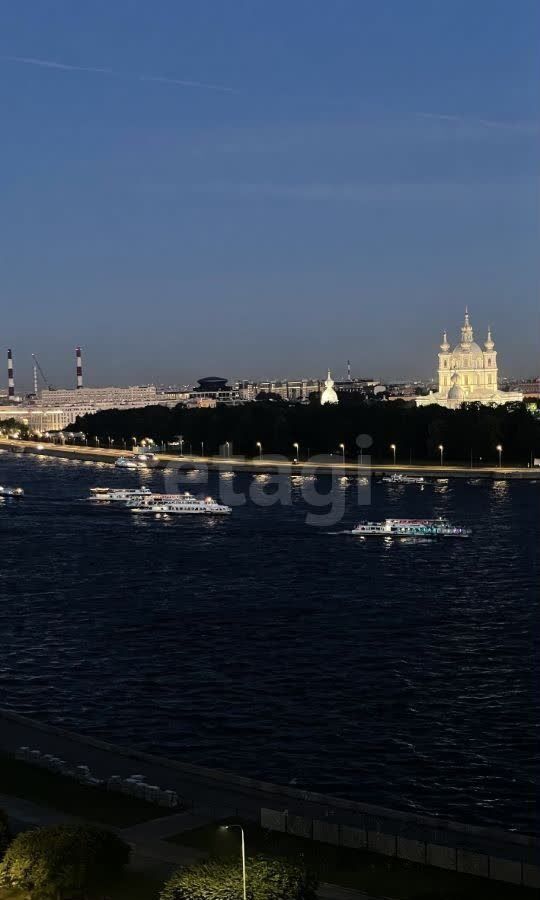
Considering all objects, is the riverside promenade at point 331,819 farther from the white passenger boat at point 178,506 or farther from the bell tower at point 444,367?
the bell tower at point 444,367

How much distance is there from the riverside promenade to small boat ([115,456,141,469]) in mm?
52274

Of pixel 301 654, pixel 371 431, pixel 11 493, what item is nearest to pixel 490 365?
pixel 371 431

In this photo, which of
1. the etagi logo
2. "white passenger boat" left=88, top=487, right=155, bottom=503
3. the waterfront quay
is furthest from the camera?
the waterfront quay

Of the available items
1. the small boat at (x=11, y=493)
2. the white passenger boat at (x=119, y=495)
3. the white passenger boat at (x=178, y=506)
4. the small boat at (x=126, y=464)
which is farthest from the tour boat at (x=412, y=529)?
the small boat at (x=126, y=464)

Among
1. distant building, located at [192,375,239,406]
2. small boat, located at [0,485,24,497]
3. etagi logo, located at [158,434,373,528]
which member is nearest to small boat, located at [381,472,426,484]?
etagi logo, located at [158,434,373,528]

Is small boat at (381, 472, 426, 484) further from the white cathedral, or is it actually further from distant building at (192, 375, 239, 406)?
distant building at (192, 375, 239, 406)

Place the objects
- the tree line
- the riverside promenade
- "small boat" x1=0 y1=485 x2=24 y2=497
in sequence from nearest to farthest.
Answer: the riverside promenade
"small boat" x1=0 y1=485 x2=24 y2=497
the tree line

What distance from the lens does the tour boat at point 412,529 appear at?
32.3 metres

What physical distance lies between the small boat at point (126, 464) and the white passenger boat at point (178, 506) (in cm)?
2189

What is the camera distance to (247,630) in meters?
20.1

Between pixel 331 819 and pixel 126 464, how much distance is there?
55489mm

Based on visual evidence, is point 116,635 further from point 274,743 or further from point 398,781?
point 398,781

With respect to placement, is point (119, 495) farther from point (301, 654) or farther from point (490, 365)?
point (490, 365)

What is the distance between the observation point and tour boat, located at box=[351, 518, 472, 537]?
1273 inches
